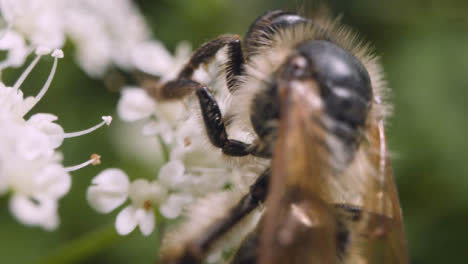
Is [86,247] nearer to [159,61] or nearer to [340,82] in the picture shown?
[159,61]

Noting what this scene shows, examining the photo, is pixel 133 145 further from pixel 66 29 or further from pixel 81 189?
pixel 66 29

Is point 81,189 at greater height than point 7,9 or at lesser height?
lesser

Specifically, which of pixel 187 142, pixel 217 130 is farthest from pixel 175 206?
pixel 217 130

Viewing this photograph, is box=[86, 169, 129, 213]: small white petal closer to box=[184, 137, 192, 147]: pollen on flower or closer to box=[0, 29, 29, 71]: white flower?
box=[184, 137, 192, 147]: pollen on flower

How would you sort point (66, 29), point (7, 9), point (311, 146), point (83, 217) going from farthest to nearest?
point (83, 217)
point (66, 29)
point (7, 9)
point (311, 146)

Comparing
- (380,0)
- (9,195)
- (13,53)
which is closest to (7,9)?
(13,53)

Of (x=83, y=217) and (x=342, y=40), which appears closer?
(x=342, y=40)

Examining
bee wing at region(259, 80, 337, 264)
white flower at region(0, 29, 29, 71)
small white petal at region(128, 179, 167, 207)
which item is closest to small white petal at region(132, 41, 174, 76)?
white flower at region(0, 29, 29, 71)
